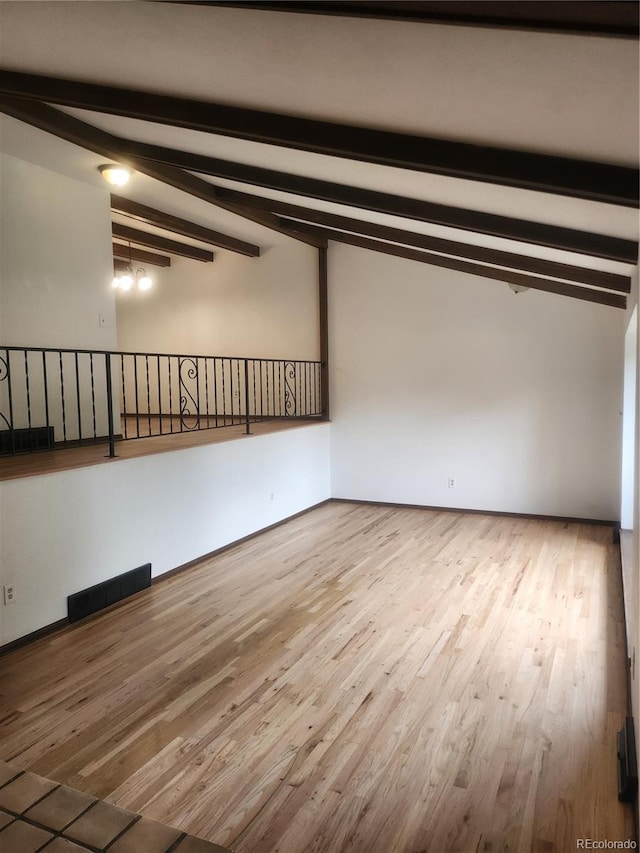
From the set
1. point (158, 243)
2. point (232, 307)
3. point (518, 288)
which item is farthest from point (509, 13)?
point (232, 307)

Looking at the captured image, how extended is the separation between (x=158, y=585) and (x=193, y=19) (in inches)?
147

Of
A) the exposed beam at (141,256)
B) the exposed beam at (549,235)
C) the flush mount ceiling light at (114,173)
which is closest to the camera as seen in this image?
the exposed beam at (549,235)

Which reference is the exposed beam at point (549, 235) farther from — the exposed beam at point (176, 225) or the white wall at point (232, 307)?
the white wall at point (232, 307)

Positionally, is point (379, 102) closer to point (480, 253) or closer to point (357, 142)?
point (357, 142)

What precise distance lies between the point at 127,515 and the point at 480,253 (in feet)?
11.1

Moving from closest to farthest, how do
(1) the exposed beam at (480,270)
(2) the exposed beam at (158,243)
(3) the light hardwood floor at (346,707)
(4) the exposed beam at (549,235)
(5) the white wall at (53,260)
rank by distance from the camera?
(3) the light hardwood floor at (346,707) → (4) the exposed beam at (549,235) → (5) the white wall at (53,260) → (1) the exposed beam at (480,270) → (2) the exposed beam at (158,243)

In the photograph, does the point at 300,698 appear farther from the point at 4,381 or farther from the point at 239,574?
the point at 4,381

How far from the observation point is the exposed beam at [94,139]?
345cm

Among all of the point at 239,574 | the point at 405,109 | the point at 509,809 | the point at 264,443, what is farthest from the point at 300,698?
the point at 264,443

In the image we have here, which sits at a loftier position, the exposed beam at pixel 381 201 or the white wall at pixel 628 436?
the exposed beam at pixel 381 201

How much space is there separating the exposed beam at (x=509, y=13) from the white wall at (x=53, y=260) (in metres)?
4.13

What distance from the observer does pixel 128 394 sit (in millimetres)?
8773

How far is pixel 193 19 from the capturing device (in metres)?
1.81

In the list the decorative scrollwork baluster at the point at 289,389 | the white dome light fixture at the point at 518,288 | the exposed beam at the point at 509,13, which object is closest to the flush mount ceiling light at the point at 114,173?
the decorative scrollwork baluster at the point at 289,389
